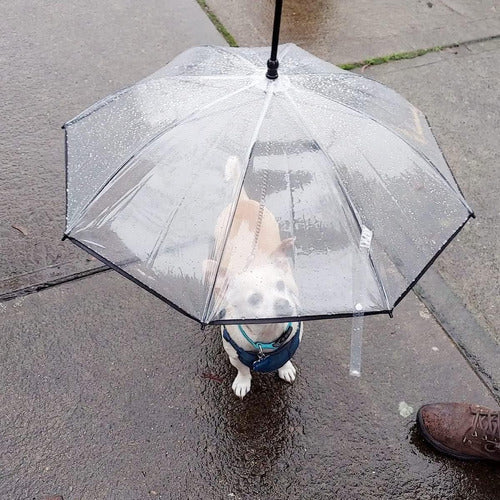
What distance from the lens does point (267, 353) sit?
255 cm

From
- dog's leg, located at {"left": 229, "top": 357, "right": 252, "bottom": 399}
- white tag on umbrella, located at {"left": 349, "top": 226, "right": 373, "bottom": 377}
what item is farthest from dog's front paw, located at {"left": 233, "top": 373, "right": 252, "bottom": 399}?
white tag on umbrella, located at {"left": 349, "top": 226, "right": 373, "bottom": 377}

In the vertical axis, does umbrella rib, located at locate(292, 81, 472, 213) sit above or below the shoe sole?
above

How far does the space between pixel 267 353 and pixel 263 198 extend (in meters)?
0.74

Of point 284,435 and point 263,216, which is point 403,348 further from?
point 263,216

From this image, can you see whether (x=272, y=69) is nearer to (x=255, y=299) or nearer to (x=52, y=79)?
(x=255, y=299)

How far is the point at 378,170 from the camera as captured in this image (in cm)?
229

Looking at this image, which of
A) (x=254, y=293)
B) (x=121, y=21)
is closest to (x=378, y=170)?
(x=254, y=293)

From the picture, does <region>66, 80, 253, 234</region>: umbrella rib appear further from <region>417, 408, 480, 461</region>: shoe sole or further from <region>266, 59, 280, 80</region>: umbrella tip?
<region>417, 408, 480, 461</region>: shoe sole

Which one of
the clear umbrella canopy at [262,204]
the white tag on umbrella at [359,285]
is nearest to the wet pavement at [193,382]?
the white tag on umbrella at [359,285]

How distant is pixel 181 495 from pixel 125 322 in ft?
3.09

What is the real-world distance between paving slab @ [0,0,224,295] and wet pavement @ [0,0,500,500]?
0.02 metres

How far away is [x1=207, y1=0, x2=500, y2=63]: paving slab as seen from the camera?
490cm

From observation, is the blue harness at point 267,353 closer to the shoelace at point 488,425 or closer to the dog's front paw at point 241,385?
the dog's front paw at point 241,385

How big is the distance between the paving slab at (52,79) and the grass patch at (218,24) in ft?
0.18
